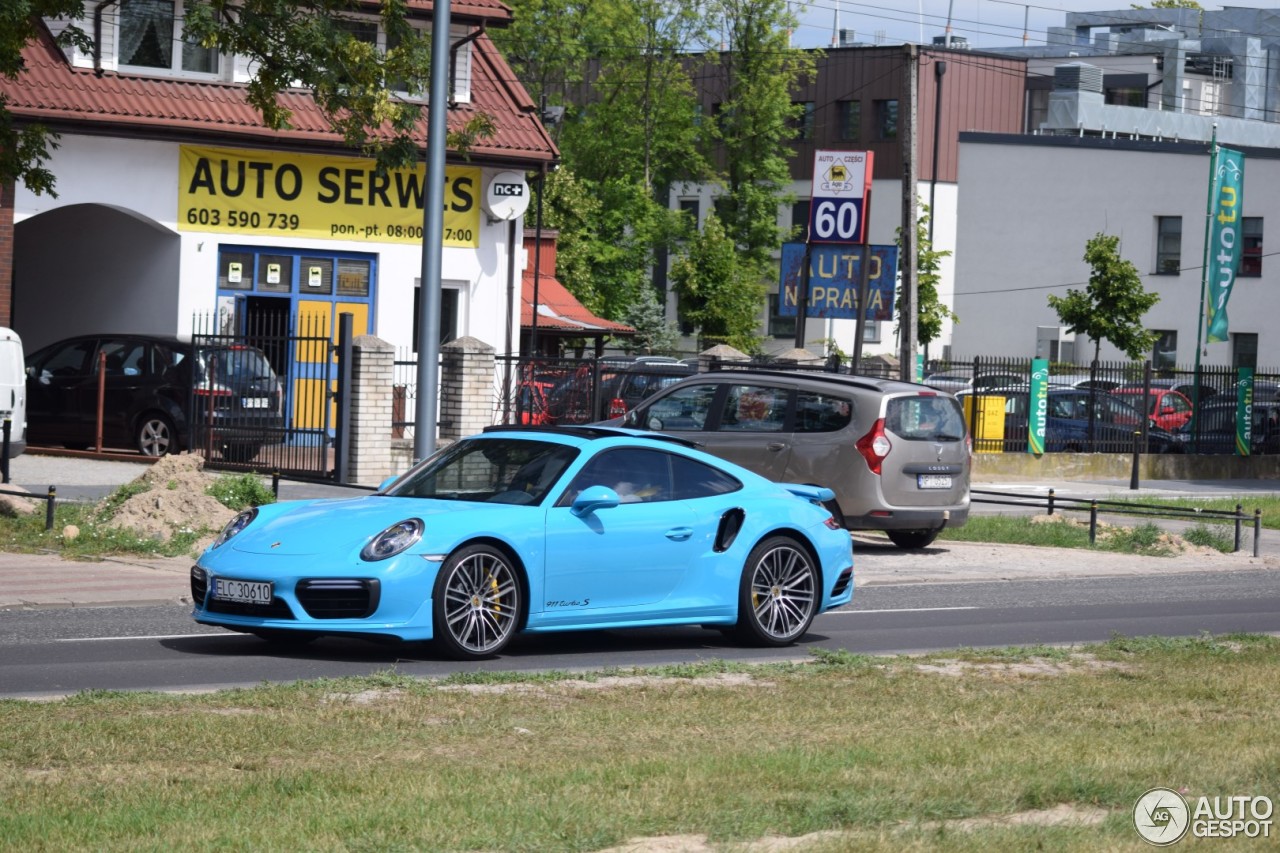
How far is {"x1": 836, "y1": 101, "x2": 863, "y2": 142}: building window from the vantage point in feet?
236

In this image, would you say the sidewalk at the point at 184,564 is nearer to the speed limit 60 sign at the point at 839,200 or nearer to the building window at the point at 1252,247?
the speed limit 60 sign at the point at 839,200

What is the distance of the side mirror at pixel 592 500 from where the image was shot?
10867 mm

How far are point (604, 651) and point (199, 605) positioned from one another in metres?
2.50

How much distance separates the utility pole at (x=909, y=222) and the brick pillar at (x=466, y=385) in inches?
250

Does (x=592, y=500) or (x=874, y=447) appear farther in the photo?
(x=874, y=447)

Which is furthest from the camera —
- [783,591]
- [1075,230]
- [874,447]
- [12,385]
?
[1075,230]

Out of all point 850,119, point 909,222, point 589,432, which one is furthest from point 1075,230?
point 589,432

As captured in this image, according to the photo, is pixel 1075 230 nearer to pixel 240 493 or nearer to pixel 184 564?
pixel 240 493

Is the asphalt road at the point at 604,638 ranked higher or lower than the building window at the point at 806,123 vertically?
lower

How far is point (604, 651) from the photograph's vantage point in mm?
11477

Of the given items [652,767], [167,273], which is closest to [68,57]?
[167,273]

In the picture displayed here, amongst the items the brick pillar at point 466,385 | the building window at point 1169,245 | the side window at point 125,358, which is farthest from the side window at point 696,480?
the building window at point 1169,245

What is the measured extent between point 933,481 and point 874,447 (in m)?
0.94

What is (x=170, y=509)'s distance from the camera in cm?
1678
